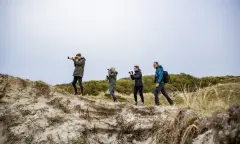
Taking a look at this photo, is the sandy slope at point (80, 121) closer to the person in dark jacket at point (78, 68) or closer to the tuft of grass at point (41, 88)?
Answer: the tuft of grass at point (41, 88)

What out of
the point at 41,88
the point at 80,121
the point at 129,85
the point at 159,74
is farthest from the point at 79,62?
the point at 129,85

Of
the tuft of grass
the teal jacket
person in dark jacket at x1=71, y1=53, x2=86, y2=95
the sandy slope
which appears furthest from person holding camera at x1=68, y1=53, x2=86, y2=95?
the sandy slope

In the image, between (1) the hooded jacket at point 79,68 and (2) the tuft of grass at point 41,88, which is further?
(1) the hooded jacket at point 79,68

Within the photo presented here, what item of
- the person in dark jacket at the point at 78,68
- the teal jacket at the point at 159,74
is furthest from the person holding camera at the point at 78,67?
the teal jacket at the point at 159,74

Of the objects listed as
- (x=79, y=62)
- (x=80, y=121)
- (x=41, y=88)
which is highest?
(x=79, y=62)

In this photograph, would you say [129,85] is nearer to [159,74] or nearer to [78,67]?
[78,67]

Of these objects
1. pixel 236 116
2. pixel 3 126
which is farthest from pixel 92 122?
pixel 236 116

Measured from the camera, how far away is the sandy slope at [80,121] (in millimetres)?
5449

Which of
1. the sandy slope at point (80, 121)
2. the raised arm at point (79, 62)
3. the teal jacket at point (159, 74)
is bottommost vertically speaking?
the sandy slope at point (80, 121)

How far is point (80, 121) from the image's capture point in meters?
5.80

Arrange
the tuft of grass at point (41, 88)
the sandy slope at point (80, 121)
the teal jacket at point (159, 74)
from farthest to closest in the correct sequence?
the teal jacket at point (159, 74) → the tuft of grass at point (41, 88) → the sandy slope at point (80, 121)

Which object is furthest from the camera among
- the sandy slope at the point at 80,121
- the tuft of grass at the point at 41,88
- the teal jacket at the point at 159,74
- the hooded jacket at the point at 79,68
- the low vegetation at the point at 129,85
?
the low vegetation at the point at 129,85

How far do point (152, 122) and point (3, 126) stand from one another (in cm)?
289

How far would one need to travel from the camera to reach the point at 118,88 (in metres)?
33.3
